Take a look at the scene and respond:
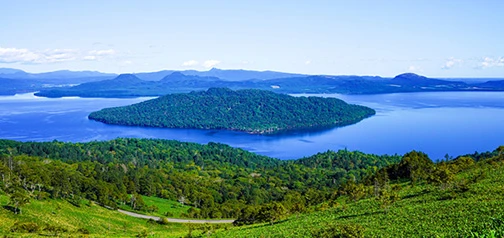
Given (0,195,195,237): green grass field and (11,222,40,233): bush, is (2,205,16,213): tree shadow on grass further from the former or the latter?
(11,222,40,233): bush

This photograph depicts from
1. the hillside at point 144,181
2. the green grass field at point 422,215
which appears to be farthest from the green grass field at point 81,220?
the green grass field at point 422,215

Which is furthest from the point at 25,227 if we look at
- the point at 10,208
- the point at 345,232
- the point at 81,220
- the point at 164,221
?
the point at 345,232

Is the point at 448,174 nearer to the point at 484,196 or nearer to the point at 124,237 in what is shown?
the point at 484,196

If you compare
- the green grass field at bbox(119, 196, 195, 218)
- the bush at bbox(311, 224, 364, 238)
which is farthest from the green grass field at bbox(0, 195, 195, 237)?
the bush at bbox(311, 224, 364, 238)

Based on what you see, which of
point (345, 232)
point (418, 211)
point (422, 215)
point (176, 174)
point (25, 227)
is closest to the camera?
point (345, 232)

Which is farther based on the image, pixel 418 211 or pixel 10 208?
pixel 10 208

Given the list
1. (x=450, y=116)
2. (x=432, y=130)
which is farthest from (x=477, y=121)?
(x=432, y=130)

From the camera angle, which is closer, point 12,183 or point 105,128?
point 12,183

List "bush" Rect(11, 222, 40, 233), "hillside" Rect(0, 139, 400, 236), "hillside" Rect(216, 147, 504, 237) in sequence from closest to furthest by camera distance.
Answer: "hillside" Rect(216, 147, 504, 237) < "bush" Rect(11, 222, 40, 233) < "hillside" Rect(0, 139, 400, 236)

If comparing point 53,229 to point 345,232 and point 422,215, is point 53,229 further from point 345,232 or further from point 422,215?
point 422,215
